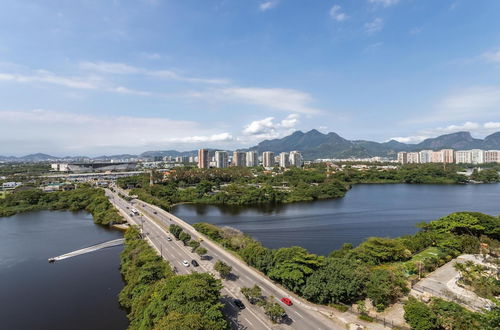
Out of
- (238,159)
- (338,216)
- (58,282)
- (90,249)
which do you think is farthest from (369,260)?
(238,159)

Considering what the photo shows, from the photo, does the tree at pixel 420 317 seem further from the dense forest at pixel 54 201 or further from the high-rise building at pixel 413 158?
the high-rise building at pixel 413 158

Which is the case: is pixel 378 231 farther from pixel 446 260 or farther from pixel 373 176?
pixel 373 176

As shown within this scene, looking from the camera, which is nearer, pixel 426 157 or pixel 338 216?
pixel 338 216

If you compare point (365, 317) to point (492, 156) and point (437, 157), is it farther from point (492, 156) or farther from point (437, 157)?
point (492, 156)

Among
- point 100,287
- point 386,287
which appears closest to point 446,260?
point 386,287

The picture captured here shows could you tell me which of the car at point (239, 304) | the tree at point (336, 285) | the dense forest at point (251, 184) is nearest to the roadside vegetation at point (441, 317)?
the tree at point (336, 285)

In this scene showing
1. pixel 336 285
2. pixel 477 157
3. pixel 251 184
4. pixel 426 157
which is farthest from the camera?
pixel 426 157
